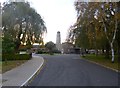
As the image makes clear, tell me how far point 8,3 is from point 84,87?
126 ft

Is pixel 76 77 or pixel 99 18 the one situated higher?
pixel 99 18

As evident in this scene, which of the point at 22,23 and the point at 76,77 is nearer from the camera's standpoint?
the point at 76,77

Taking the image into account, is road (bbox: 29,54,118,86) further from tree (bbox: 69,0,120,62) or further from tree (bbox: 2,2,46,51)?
tree (bbox: 2,2,46,51)

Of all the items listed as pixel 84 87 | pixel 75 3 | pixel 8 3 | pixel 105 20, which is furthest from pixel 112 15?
pixel 84 87

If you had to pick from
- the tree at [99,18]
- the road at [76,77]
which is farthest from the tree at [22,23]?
the road at [76,77]

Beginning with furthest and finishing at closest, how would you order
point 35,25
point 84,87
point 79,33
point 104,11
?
1. point 35,25
2. point 79,33
3. point 104,11
4. point 84,87

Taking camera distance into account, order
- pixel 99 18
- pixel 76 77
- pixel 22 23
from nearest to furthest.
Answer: pixel 76 77 → pixel 99 18 → pixel 22 23

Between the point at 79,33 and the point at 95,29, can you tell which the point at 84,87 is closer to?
the point at 95,29

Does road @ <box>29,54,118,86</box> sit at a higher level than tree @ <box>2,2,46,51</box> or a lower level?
lower

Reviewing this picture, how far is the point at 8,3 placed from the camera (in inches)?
2002

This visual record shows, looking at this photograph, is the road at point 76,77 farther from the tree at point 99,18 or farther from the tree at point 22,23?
the tree at point 22,23

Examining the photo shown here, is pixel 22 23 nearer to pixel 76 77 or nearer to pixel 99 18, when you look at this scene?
pixel 99 18

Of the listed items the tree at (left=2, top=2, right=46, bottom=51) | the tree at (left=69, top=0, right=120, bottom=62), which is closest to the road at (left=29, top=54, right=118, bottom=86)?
the tree at (left=69, top=0, right=120, bottom=62)

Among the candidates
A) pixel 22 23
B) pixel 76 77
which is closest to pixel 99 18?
pixel 22 23
